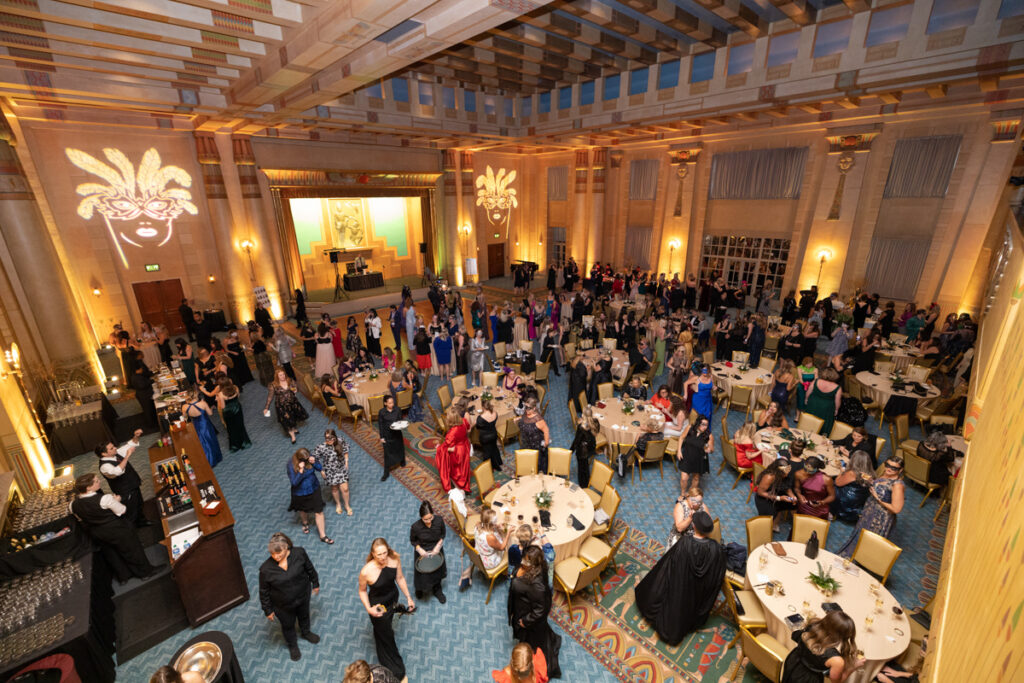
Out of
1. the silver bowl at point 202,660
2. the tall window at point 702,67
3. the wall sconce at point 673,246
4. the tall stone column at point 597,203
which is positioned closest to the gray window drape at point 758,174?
the wall sconce at point 673,246

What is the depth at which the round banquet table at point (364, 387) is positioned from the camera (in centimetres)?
930

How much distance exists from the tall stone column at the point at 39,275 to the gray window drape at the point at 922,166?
23.0 meters

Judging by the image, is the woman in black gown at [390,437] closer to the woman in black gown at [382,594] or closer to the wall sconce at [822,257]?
the woman in black gown at [382,594]

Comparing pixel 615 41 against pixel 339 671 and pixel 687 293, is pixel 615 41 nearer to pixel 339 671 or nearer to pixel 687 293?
pixel 687 293

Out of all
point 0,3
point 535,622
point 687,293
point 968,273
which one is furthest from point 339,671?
point 968,273

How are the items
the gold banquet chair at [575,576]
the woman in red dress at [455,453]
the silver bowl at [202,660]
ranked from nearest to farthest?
the silver bowl at [202,660] → the gold banquet chair at [575,576] → the woman in red dress at [455,453]

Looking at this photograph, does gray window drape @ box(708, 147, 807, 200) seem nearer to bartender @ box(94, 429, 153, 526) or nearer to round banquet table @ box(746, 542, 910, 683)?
round banquet table @ box(746, 542, 910, 683)

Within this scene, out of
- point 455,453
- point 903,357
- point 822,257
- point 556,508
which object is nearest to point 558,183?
point 822,257

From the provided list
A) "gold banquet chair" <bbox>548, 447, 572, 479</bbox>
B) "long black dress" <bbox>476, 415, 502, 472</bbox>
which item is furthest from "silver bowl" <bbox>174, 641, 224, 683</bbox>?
"gold banquet chair" <bbox>548, 447, 572, 479</bbox>

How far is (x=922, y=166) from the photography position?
13156 mm

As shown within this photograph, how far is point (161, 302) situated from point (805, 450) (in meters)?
18.1

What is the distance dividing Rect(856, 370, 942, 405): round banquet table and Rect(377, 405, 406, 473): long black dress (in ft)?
31.0

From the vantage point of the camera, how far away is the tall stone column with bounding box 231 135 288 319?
14727mm

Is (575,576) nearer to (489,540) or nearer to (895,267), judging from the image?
(489,540)
